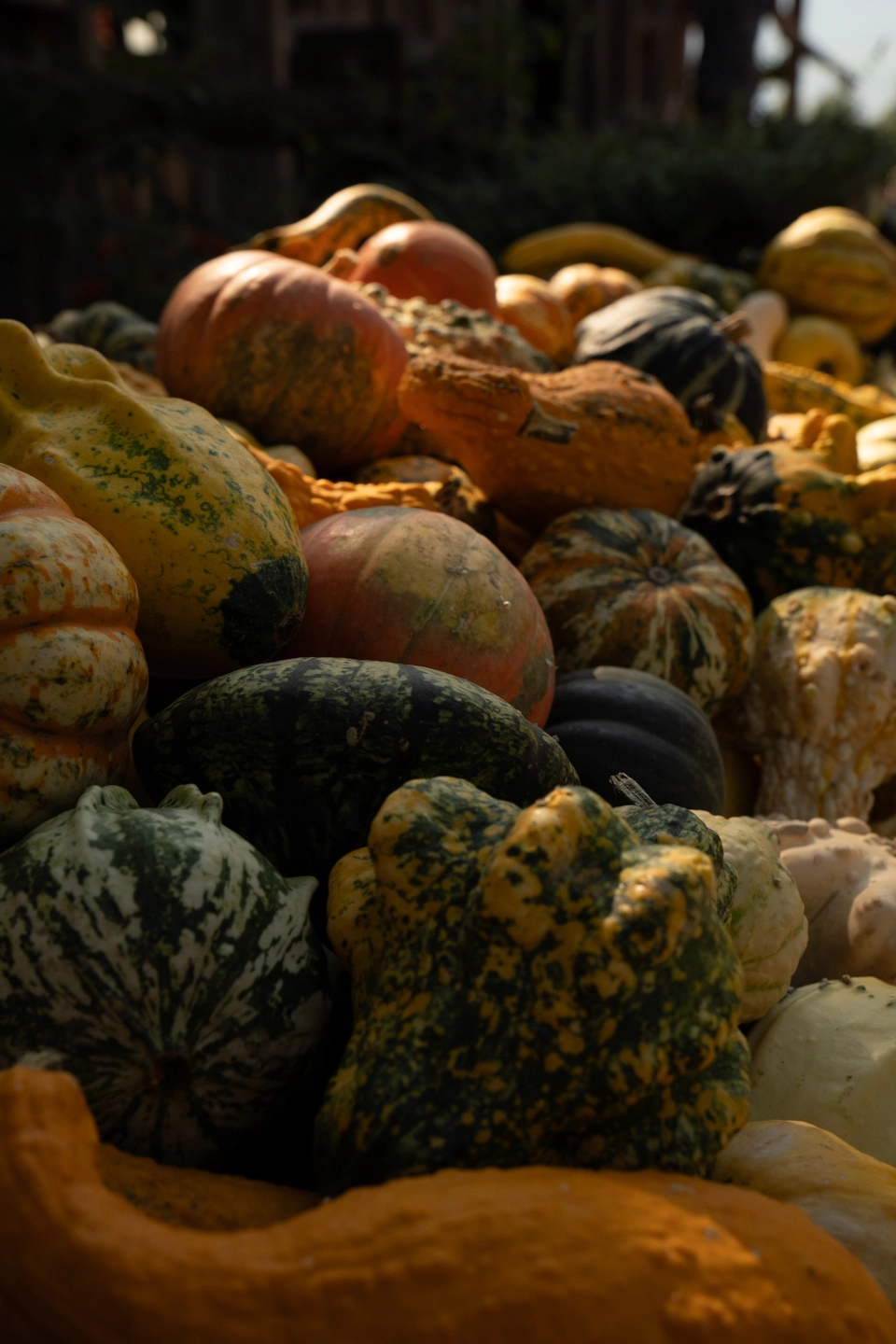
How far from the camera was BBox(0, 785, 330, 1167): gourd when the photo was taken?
1065mm

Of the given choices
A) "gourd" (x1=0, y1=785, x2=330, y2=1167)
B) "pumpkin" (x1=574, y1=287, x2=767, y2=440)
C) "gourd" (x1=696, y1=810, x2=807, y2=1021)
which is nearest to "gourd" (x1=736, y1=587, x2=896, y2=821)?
"gourd" (x1=696, y1=810, x2=807, y2=1021)

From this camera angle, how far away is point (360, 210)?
3756mm

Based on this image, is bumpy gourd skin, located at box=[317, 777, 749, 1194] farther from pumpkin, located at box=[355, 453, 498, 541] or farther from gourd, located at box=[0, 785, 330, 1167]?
pumpkin, located at box=[355, 453, 498, 541]


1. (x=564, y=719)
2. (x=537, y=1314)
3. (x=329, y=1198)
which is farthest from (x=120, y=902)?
(x=564, y=719)

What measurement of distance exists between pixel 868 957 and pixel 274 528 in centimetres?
117

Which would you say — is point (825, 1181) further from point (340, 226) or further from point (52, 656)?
point (340, 226)

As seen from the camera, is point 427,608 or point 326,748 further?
point 427,608

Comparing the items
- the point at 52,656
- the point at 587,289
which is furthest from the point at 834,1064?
the point at 587,289

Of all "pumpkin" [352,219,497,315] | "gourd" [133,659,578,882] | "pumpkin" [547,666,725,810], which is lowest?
"pumpkin" [547,666,725,810]

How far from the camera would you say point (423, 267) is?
331 cm

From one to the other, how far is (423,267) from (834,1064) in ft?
8.55

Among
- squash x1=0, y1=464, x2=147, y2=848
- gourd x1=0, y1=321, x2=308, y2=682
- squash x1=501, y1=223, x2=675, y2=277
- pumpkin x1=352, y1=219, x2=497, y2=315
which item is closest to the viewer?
squash x1=0, y1=464, x2=147, y2=848

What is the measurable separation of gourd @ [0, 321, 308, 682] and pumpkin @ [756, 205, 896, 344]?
17.9ft

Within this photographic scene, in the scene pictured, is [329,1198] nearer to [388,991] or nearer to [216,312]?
[388,991]
